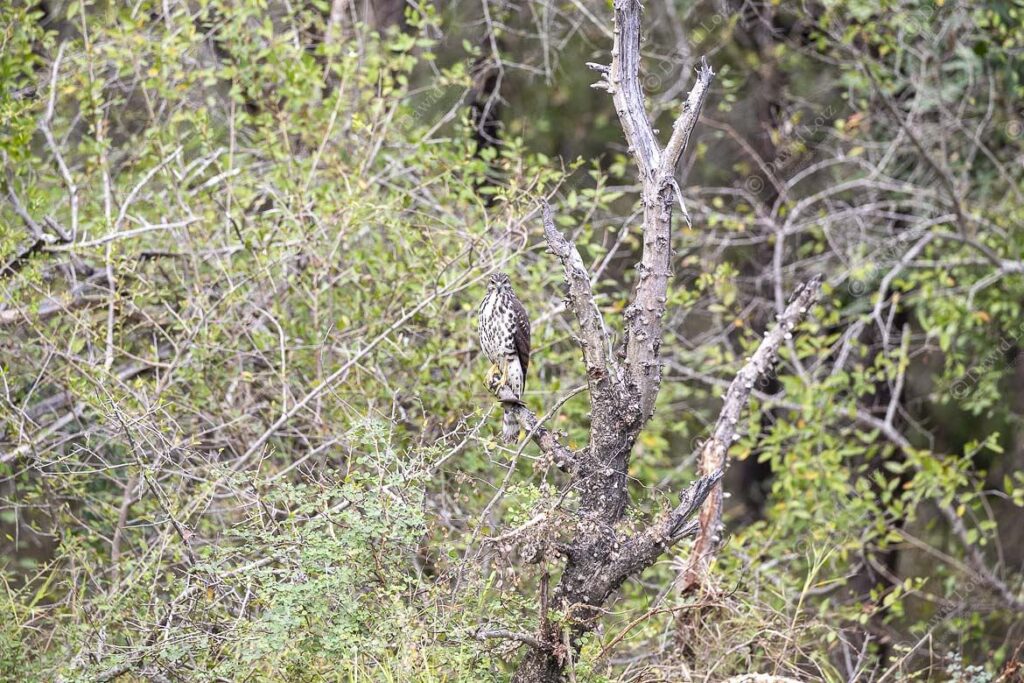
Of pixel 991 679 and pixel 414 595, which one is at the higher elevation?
pixel 414 595

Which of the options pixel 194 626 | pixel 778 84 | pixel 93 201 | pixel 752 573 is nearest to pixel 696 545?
pixel 752 573

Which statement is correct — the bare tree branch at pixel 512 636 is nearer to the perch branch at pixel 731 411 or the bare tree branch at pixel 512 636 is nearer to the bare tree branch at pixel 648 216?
the bare tree branch at pixel 648 216

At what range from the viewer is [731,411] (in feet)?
14.9

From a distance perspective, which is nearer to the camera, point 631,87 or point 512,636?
point 512,636

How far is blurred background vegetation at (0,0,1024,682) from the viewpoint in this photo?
3943 mm

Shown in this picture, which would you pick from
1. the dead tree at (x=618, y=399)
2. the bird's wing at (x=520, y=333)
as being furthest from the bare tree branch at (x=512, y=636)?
the bird's wing at (x=520, y=333)

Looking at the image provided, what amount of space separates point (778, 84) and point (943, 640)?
4.37 meters

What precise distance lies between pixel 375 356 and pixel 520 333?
2.88 ft

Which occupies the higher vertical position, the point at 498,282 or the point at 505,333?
the point at 498,282

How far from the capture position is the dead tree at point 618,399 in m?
3.77

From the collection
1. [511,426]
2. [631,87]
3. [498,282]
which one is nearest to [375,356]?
[498,282]

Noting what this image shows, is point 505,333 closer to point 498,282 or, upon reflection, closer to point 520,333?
point 520,333

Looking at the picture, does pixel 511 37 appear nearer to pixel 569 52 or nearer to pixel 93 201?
pixel 569 52

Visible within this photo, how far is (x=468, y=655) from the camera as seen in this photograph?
11.9 feet
